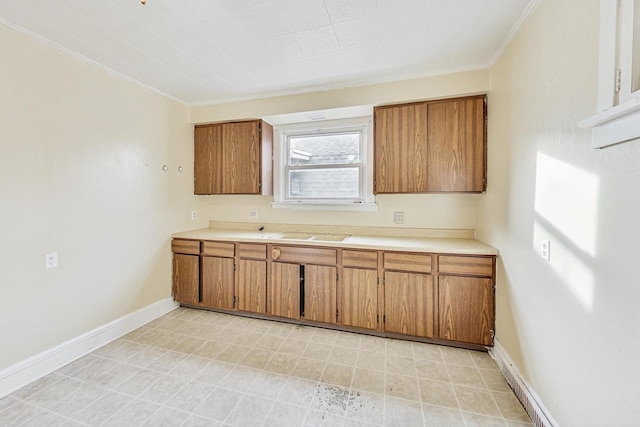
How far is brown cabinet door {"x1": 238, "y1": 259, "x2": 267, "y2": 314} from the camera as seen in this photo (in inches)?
112

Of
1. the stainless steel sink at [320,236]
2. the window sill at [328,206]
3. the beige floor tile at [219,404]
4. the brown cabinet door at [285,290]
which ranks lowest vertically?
the beige floor tile at [219,404]

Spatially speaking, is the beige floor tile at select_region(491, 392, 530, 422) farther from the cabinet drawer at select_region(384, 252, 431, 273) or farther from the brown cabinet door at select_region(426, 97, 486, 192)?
the brown cabinet door at select_region(426, 97, 486, 192)

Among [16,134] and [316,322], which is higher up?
[16,134]

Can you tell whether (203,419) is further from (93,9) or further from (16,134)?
(93,9)

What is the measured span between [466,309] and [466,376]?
0.52 m

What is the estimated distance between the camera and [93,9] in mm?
1687

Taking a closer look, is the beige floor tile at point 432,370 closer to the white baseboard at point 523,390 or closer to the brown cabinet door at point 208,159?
the white baseboard at point 523,390

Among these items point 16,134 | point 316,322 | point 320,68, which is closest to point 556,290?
point 316,322

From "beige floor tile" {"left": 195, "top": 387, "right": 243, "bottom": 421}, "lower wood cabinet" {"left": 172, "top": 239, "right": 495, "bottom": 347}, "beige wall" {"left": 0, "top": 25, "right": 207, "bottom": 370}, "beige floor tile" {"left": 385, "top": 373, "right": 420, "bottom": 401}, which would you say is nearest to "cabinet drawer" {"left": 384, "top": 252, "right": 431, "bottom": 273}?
"lower wood cabinet" {"left": 172, "top": 239, "right": 495, "bottom": 347}

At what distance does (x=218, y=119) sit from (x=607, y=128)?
3427 millimetres

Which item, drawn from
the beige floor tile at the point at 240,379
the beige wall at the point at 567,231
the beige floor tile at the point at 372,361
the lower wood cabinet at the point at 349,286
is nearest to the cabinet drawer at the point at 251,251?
the lower wood cabinet at the point at 349,286

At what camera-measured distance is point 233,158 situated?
3.27m

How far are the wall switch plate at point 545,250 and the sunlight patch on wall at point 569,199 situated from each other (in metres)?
0.12

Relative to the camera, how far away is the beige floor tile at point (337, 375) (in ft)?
6.30
